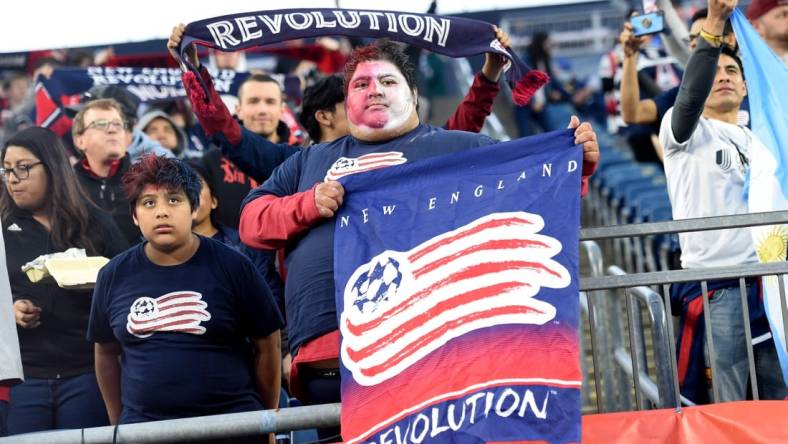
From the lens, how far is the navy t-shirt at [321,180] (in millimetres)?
4523

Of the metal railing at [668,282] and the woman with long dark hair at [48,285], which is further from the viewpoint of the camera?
the woman with long dark hair at [48,285]

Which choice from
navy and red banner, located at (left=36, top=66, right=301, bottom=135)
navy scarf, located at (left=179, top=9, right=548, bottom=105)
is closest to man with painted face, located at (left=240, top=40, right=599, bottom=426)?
navy scarf, located at (left=179, top=9, right=548, bottom=105)

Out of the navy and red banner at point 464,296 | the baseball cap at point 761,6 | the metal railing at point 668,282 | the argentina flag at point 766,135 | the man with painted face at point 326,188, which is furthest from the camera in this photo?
the baseball cap at point 761,6

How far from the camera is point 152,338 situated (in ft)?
15.8

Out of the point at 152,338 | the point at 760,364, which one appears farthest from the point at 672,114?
the point at 152,338

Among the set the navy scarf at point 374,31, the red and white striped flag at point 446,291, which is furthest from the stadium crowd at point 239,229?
the red and white striped flag at point 446,291

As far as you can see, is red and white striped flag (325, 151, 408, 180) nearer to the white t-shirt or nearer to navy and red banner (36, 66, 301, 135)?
the white t-shirt

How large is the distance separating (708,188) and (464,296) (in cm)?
180

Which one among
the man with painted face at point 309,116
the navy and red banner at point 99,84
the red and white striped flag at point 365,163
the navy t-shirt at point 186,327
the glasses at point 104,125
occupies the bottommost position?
the navy t-shirt at point 186,327

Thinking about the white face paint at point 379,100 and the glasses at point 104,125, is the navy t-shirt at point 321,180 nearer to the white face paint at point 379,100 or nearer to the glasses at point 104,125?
the white face paint at point 379,100

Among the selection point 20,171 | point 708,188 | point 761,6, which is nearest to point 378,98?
point 708,188

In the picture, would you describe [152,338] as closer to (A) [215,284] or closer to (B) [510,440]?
(A) [215,284]

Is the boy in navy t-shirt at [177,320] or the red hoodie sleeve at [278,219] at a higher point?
the red hoodie sleeve at [278,219]

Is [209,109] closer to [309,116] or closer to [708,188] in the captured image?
[309,116]
